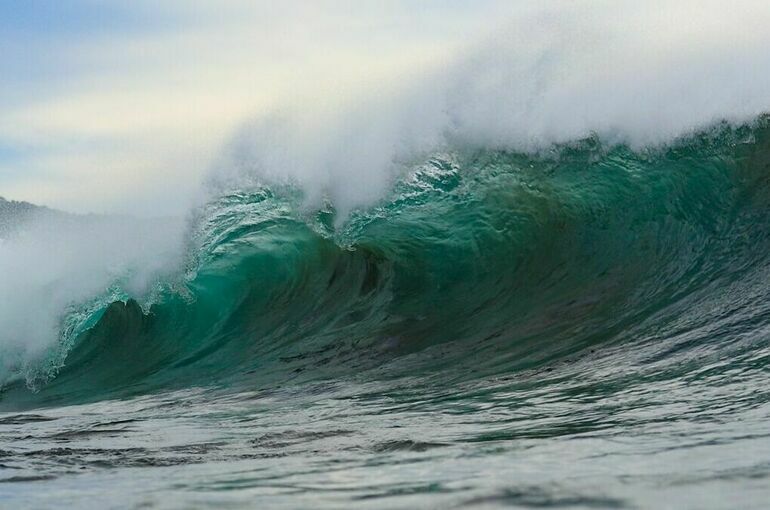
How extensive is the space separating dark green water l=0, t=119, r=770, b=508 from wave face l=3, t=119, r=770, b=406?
0.11 feet

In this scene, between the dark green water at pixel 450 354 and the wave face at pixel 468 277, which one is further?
the wave face at pixel 468 277

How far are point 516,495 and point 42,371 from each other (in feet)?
30.4

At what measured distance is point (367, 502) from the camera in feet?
12.9

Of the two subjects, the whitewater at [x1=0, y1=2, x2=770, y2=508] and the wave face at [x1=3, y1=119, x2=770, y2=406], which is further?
the wave face at [x1=3, y1=119, x2=770, y2=406]

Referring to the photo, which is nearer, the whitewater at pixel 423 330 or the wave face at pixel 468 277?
the whitewater at pixel 423 330

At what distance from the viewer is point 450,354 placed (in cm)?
925

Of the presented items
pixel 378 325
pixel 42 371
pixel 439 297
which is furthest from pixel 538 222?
pixel 42 371

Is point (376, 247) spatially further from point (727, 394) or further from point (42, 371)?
point (727, 394)

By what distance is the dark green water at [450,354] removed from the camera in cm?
448

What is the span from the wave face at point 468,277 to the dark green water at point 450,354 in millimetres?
33

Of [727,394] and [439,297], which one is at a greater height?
[439,297]

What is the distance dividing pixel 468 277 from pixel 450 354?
7.52ft

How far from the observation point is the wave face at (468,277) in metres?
9.29

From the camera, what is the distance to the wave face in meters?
9.29
